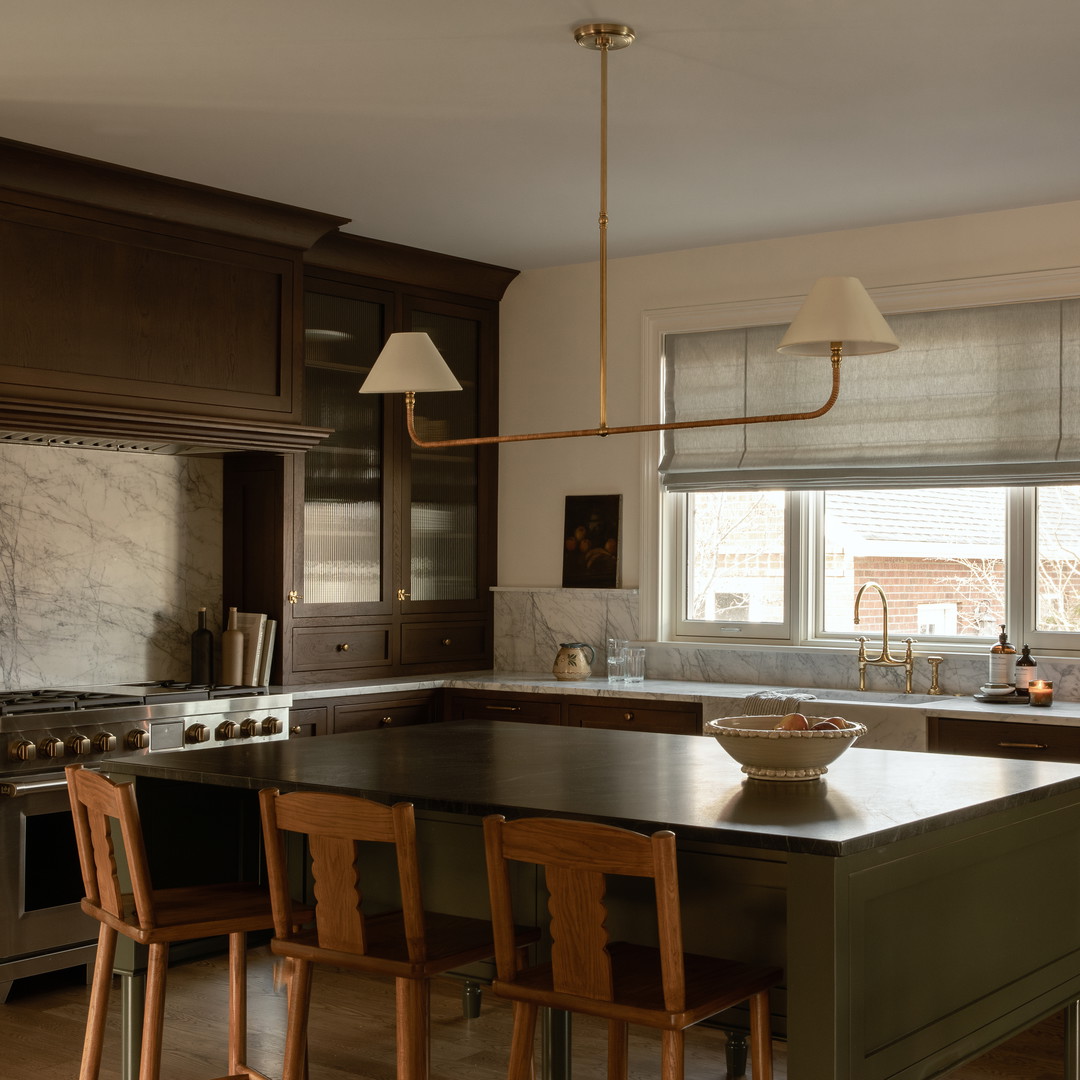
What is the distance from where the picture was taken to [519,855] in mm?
2348

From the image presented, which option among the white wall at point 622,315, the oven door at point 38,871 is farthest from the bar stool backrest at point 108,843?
the white wall at point 622,315

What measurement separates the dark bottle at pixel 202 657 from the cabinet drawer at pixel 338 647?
0.33 meters

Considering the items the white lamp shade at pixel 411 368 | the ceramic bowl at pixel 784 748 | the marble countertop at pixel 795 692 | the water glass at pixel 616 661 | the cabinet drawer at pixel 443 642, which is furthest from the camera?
the cabinet drawer at pixel 443 642

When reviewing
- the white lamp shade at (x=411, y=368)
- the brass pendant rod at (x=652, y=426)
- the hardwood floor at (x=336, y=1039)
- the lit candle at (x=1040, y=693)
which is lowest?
the hardwood floor at (x=336, y=1039)

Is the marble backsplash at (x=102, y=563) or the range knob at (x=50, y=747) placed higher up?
the marble backsplash at (x=102, y=563)

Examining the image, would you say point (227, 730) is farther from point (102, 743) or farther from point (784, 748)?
point (784, 748)

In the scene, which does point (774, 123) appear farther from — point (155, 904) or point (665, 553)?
point (155, 904)

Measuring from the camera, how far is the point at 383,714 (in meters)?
5.57

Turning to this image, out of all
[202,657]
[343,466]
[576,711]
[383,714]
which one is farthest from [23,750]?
[576,711]

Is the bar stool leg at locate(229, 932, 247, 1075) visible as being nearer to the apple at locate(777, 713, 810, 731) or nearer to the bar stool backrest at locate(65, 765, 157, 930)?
the bar stool backrest at locate(65, 765, 157, 930)

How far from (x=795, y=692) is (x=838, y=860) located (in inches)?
123

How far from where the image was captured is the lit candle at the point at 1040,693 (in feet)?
15.4

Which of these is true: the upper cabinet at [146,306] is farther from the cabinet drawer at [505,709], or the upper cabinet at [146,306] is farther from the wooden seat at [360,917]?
the wooden seat at [360,917]

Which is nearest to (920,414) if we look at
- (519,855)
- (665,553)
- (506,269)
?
(665,553)
